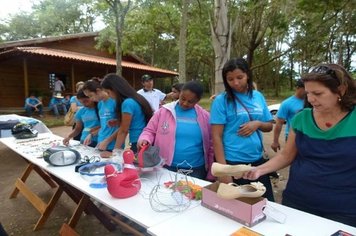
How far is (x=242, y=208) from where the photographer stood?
1426mm

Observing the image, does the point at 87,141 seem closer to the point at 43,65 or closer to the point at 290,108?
the point at 290,108

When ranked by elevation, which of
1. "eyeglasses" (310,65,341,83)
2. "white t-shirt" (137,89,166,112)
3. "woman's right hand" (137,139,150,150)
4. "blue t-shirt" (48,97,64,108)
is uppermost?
"eyeglasses" (310,65,341,83)

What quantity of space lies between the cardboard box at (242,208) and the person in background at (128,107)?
1399mm

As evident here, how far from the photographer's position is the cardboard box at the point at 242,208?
4.61 feet

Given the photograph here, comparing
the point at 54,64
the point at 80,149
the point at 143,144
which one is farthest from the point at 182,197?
the point at 54,64

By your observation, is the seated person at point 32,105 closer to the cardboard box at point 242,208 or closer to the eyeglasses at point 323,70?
the cardboard box at point 242,208

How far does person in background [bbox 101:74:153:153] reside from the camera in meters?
2.75

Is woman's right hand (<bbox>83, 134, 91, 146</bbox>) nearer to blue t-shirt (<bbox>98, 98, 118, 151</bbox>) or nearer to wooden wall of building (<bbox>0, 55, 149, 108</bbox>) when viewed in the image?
blue t-shirt (<bbox>98, 98, 118, 151</bbox>)

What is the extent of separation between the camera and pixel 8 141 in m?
3.85

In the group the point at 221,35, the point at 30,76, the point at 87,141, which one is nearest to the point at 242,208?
the point at 87,141

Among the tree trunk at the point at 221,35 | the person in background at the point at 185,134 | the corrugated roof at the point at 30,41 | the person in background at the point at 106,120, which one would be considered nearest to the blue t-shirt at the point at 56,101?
the corrugated roof at the point at 30,41

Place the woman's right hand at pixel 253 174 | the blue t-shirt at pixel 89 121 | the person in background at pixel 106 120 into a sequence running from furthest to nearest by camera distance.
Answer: the blue t-shirt at pixel 89 121, the person in background at pixel 106 120, the woman's right hand at pixel 253 174

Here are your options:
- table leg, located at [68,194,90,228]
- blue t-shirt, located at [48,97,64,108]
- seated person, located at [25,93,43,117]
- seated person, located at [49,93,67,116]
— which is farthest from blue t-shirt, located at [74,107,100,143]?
blue t-shirt, located at [48,97,64,108]

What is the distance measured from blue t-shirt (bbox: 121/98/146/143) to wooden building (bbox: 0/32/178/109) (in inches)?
411
